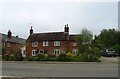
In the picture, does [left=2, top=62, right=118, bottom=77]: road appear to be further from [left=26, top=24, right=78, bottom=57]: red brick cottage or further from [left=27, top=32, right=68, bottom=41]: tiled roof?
[left=27, top=32, right=68, bottom=41]: tiled roof

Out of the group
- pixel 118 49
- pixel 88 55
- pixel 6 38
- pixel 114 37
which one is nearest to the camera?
pixel 88 55

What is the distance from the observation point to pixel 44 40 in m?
68.1

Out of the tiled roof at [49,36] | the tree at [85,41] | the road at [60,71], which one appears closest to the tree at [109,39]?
the tiled roof at [49,36]

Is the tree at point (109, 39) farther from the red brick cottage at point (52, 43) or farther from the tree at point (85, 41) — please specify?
the tree at point (85, 41)

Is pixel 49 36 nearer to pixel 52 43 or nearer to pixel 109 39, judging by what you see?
pixel 52 43

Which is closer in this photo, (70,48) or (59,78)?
(59,78)

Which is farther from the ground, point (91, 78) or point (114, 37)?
point (114, 37)

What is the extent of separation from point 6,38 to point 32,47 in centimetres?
1820

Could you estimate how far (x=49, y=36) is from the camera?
68625mm

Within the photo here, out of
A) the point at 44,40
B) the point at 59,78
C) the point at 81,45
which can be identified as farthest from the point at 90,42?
the point at 59,78

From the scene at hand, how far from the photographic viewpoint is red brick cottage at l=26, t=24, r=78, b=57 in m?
66.2

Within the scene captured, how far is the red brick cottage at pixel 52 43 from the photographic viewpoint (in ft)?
217

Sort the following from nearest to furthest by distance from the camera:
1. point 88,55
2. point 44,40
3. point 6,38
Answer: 1. point 88,55
2. point 44,40
3. point 6,38

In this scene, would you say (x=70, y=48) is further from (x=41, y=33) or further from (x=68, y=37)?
(x=41, y=33)
